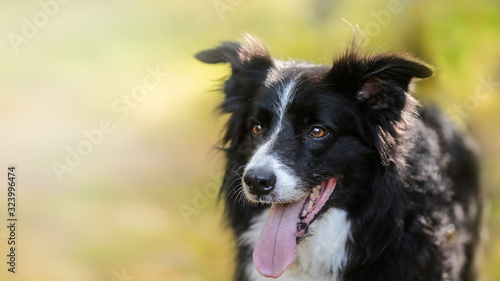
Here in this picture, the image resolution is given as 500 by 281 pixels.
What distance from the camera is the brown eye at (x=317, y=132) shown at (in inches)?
117

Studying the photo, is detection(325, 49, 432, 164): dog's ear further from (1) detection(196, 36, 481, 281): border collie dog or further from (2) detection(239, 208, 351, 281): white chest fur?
(2) detection(239, 208, 351, 281): white chest fur

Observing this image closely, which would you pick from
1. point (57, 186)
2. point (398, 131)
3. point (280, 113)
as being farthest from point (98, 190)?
point (398, 131)

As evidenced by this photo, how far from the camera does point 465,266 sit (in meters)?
3.98

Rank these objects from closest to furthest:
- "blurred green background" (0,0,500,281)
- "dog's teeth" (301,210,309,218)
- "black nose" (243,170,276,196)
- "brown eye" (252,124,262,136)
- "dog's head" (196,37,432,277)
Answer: "black nose" (243,170,276,196) → "dog's head" (196,37,432,277) → "dog's teeth" (301,210,309,218) → "brown eye" (252,124,262,136) → "blurred green background" (0,0,500,281)

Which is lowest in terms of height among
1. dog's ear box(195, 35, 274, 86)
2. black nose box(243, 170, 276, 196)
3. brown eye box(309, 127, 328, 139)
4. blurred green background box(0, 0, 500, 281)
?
blurred green background box(0, 0, 500, 281)

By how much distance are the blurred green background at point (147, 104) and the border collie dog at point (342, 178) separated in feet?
7.91

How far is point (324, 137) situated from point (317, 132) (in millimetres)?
49

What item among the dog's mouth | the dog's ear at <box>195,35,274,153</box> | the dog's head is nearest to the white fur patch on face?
the dog's head

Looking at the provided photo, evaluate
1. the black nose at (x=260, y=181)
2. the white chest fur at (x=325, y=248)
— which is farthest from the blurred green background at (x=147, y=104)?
the black nose at (x=260, y=181)

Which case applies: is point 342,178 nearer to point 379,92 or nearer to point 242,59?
point 379,92

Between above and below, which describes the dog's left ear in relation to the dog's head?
above

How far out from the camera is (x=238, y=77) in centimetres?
342

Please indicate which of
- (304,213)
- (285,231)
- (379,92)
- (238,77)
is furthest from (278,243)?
(238,77)

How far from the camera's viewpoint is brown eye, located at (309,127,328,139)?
9.73 feet
